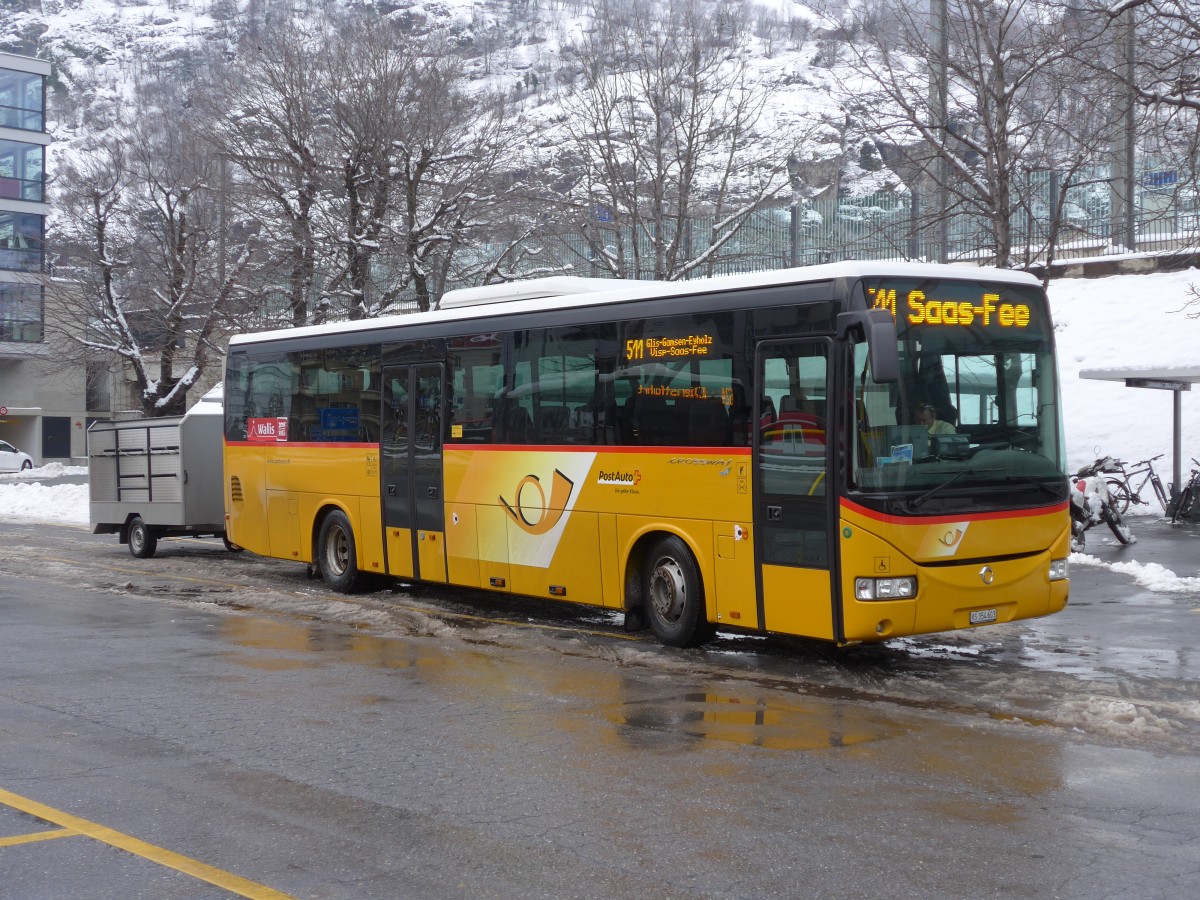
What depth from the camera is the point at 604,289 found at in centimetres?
1273

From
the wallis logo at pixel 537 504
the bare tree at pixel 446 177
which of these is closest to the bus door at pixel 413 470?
the wallis logo at pixel 537 504

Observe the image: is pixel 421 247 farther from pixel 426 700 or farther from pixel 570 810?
pixel 570 810

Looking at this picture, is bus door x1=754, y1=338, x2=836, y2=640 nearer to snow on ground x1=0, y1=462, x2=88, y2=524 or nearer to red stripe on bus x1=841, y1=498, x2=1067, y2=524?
red stripe on bus x1=841, y1=498, x2=1067, y2=524

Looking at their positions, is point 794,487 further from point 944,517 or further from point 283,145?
point 283,145

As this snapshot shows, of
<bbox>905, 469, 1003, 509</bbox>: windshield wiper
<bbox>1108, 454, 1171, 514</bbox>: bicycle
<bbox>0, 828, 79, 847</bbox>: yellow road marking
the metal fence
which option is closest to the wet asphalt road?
<bbox>0, 828, 79, 847</bbox>: yellow road marking

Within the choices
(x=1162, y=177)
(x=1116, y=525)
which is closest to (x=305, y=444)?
(x=1116, y=525)

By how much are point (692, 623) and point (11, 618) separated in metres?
6.86

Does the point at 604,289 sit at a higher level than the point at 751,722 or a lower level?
higher

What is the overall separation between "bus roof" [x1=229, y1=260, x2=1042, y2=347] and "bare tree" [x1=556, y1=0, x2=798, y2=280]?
10.1 meters

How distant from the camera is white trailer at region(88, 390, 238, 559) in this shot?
1998cm

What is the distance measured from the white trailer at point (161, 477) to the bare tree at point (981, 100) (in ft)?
35.6

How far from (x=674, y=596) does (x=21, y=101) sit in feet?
203

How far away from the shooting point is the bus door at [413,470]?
14133 mm

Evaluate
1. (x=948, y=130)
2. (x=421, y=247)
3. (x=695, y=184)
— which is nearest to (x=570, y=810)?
(x=948, y=130)
